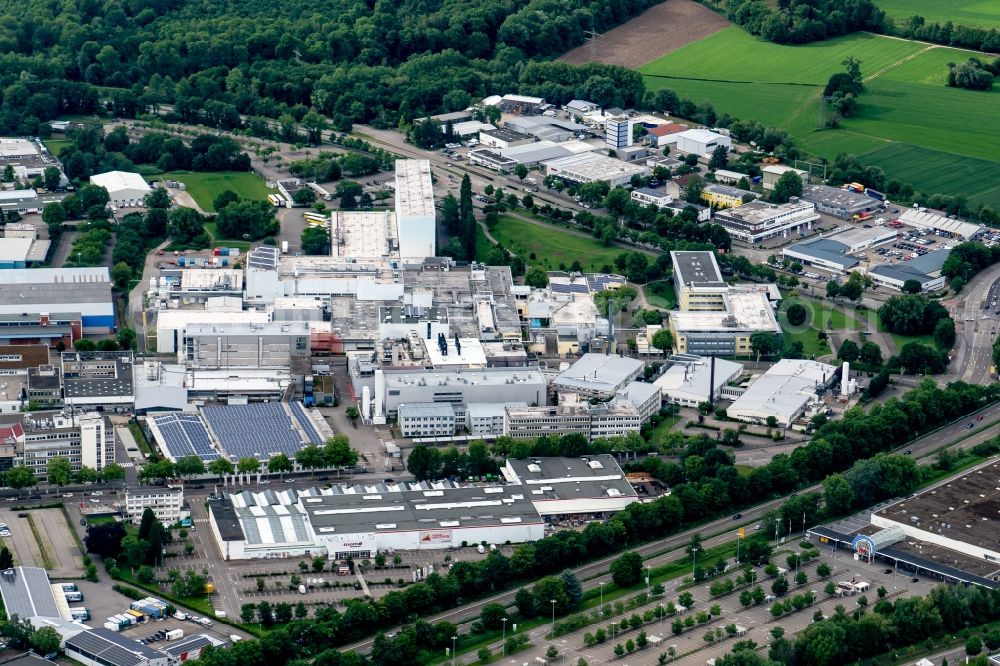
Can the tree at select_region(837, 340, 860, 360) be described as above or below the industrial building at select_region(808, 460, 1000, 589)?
above

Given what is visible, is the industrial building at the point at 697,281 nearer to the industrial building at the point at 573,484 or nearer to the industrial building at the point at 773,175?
the industrial building at the point at 773,175

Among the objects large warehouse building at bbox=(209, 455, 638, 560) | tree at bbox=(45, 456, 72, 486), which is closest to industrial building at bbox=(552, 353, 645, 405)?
large warehouse building at bbox=(209, 455, 638, 560)

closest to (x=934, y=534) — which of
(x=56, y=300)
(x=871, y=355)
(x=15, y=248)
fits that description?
(x=871, y=355)

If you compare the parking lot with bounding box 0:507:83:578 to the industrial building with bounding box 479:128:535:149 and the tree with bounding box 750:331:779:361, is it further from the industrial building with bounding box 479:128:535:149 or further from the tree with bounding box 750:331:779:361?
the industrial building with bounding box 479:128:535:149

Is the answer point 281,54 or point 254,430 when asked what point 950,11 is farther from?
point 254,430

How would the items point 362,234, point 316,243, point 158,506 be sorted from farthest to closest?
point 362,234 < point 316,243 < point 158,506
